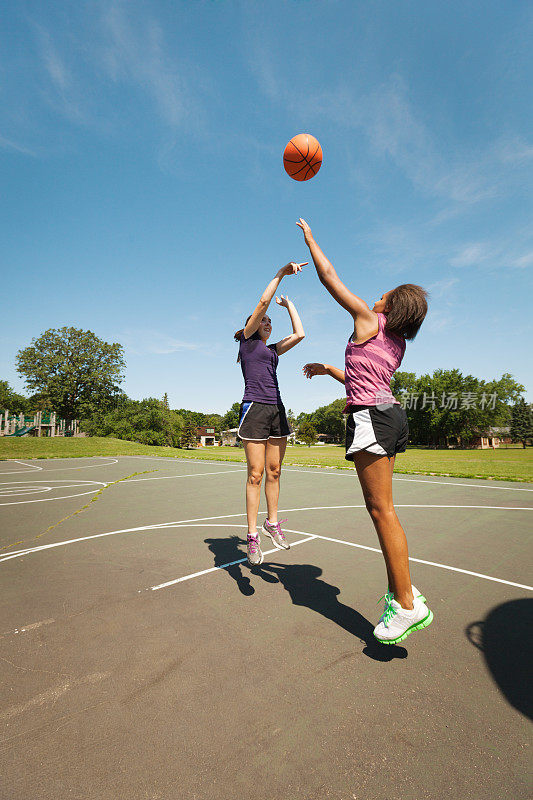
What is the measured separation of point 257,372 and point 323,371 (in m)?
0.74

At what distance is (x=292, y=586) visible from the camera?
371 centimetres

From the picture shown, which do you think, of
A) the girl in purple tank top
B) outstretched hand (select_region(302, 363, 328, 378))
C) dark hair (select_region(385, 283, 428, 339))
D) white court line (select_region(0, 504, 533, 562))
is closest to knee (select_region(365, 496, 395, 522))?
the girl in purple tank top

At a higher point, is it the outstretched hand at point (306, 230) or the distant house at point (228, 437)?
the outstretched hand at point (306, 230)

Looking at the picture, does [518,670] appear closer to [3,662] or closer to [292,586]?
[292,586]

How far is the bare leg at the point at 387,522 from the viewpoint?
255cm

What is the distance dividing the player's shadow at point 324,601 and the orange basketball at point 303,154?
4.60 metres

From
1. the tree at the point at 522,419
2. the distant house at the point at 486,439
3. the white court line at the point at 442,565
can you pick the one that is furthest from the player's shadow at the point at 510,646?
the tree at the point at 522,419

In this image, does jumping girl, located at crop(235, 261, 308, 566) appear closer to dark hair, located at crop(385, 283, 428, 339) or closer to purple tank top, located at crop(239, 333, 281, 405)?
purple tank top, located at crop(239, 333, 281, 405)

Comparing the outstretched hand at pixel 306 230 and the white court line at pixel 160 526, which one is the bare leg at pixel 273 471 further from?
the white court line at pixel 160 526

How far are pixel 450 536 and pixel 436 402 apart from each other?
76.9m

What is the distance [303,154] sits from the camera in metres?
4.72

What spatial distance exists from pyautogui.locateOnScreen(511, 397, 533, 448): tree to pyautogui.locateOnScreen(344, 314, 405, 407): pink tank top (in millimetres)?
95577

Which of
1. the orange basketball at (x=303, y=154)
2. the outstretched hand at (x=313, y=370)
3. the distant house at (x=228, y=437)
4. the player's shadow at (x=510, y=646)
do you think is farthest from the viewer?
the distant house at (x=228, y=437)

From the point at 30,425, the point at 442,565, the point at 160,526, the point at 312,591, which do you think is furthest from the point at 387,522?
the point at 30,425
